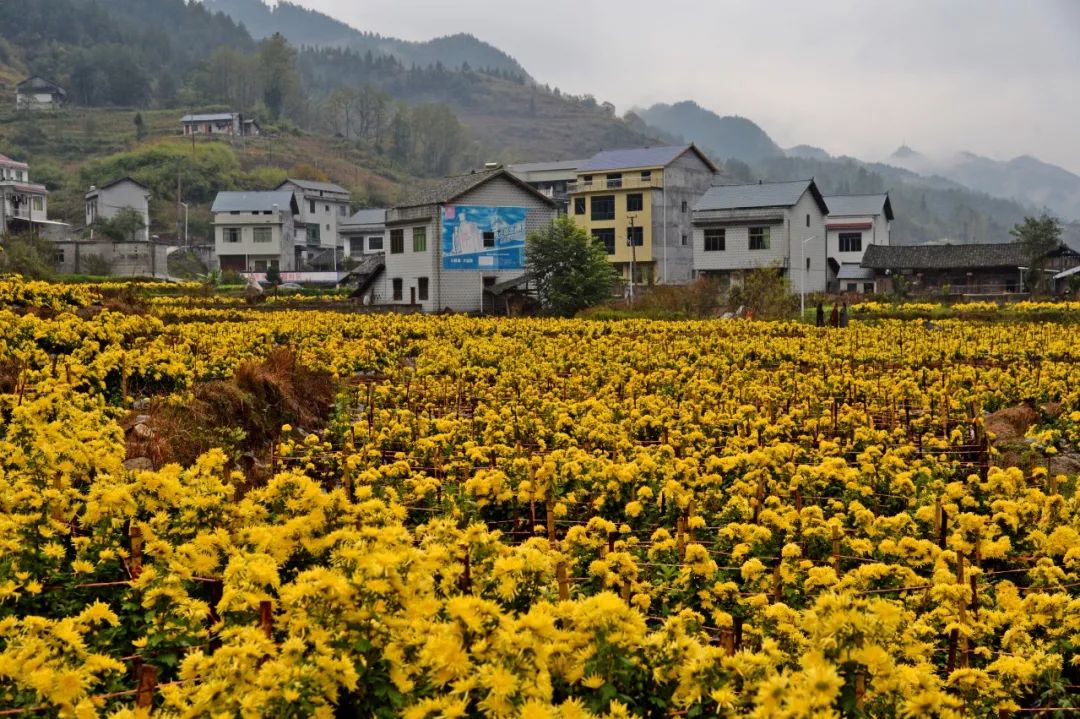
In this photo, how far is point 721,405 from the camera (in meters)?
12.1

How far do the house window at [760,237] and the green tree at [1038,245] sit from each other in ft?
41.4

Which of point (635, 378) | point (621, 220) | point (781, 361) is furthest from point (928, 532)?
point (621, 220)

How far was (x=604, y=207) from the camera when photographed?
54.6m

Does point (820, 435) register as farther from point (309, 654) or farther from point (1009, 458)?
point (309, 654)

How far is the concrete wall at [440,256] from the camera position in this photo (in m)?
42.5

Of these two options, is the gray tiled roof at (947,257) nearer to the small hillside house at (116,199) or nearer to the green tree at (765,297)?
the green tree at (765,297)

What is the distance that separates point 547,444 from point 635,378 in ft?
13.9

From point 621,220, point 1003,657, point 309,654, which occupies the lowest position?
point 1003,657

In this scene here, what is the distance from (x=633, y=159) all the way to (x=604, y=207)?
2.94 meters

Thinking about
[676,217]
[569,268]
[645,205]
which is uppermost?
[645,205]

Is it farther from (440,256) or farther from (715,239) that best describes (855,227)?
(440,256)

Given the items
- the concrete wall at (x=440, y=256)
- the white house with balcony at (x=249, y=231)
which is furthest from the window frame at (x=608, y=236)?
the white house with balcony at (x=249, y=231)

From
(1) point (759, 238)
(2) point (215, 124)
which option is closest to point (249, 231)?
(1) point (759, 238)

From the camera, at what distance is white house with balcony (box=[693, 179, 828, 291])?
165 ft
